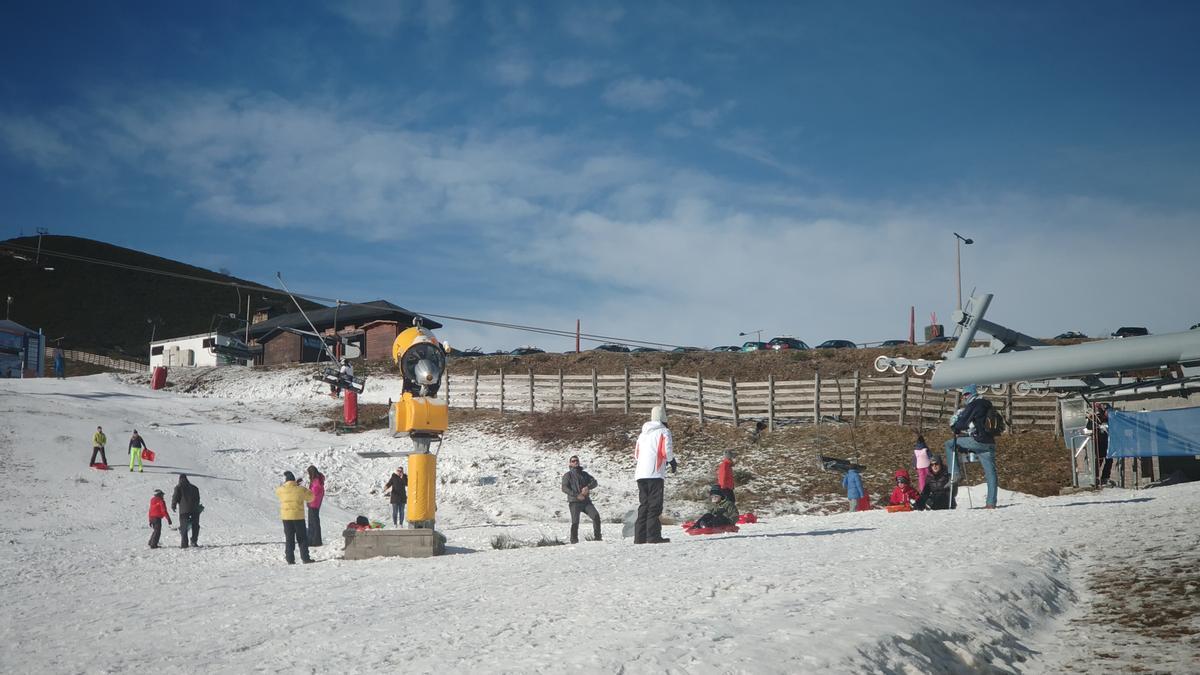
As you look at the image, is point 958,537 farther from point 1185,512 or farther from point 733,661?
point 733,661

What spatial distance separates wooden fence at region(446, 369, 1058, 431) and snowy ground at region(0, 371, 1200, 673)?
13068 mm

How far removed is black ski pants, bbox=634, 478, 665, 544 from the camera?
39.5 ft

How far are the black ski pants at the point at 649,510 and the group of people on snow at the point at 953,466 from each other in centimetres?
439

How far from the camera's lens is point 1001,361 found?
8391mm

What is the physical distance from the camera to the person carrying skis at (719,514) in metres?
15.0

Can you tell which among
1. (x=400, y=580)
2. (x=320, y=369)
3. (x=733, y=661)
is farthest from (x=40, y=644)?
(x=320, y=369)

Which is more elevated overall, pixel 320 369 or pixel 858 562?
pixel 320 369

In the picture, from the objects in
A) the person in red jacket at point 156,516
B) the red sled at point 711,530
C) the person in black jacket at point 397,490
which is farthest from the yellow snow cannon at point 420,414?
the person in black jacket at point 397,490

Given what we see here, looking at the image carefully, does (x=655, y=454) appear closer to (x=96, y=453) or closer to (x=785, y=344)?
(x=96, y=453)

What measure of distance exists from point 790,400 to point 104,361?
7443 centimetres

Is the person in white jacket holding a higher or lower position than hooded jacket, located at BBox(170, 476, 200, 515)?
higher

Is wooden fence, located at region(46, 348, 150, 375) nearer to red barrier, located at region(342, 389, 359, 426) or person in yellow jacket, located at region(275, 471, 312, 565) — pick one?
red barrier, located at region(342, 389, 359, 426)

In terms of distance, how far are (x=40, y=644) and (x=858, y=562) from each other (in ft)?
24.1

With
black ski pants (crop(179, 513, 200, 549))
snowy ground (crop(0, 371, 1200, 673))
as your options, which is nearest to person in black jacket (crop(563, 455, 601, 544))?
snowy ground (crop(0, 371, 1200, 673))
